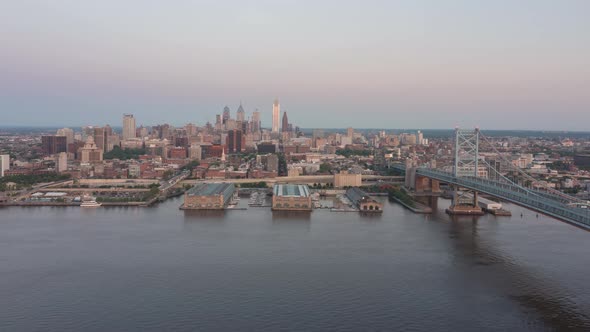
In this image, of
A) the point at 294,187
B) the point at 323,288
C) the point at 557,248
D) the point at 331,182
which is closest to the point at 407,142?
the point at 331,182

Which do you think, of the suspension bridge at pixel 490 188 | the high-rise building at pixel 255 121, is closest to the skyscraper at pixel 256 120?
the high-rise building at pixel 255 121

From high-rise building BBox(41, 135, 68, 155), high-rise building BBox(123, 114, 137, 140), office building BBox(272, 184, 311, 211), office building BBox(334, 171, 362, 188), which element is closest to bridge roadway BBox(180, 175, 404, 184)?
office building BBox(334, 171, 362, 188)

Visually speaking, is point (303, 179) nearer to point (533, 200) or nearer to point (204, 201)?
point (204, 201)

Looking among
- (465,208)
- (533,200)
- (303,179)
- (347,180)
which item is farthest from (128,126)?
(533,200)

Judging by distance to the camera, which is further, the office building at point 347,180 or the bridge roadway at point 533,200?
the office building at point 347,180

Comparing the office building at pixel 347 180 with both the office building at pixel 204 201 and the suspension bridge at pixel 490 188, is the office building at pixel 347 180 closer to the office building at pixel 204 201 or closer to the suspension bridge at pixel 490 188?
the suspension bridge at pixel 490 188

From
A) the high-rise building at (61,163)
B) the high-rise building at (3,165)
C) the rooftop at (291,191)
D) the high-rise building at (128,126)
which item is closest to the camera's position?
the rooftop at (291,191)

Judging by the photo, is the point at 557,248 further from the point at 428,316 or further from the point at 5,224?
the point at 5,224
